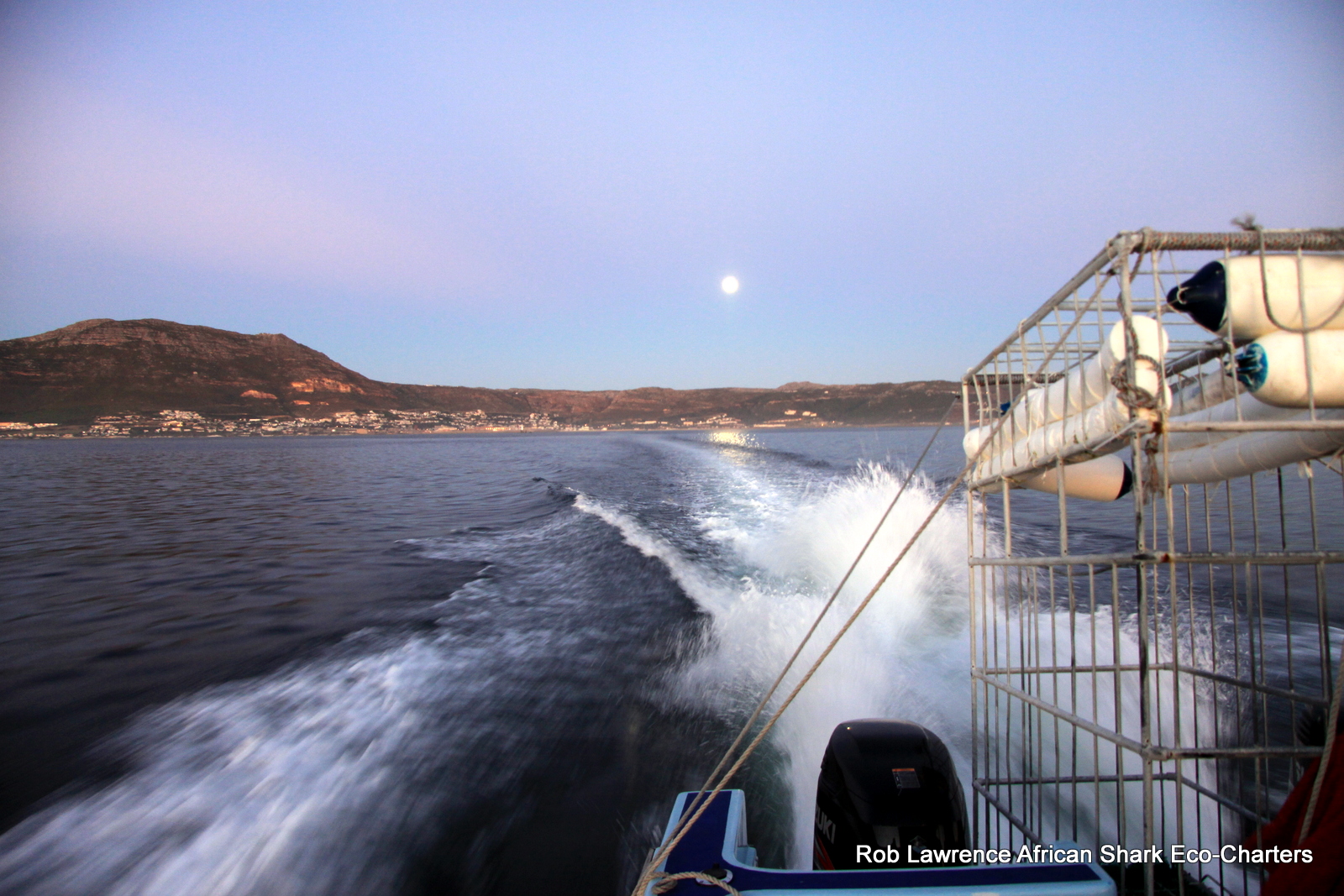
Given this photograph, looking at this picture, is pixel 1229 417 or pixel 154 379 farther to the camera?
pixel 154 379

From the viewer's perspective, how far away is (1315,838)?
2.04 meters

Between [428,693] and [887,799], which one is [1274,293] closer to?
[887,799]

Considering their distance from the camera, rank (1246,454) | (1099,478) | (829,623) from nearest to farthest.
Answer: (1246,454) < (1099,478) < (829,623)

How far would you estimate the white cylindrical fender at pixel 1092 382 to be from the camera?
2.17 metres

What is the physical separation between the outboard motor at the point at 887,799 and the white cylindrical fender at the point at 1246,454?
151cm

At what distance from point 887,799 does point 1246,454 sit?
2.18 m

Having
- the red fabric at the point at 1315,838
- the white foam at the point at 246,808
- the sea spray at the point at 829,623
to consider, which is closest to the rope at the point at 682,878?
the red fabric at the point at 1315,838

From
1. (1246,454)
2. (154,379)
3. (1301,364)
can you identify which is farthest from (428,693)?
(154,379)

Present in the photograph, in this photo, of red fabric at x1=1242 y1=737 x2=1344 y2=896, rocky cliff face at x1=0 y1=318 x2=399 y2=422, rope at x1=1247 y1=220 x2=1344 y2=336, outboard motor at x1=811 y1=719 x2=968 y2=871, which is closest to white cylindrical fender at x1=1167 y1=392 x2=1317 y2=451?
rope at x1=1247 y1=220 x2=1344 y2=336

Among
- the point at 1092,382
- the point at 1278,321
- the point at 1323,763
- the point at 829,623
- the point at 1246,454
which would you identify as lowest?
the point at 829,623

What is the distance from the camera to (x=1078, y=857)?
8.61ft

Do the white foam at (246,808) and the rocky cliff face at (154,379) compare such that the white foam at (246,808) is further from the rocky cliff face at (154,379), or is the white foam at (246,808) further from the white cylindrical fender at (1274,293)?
the rocky cliff face at (154,379)

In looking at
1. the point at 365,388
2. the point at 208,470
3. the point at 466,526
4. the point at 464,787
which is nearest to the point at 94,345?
the point at 365,388

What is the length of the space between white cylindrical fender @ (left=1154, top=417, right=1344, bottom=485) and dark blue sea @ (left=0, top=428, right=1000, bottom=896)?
3123mm
